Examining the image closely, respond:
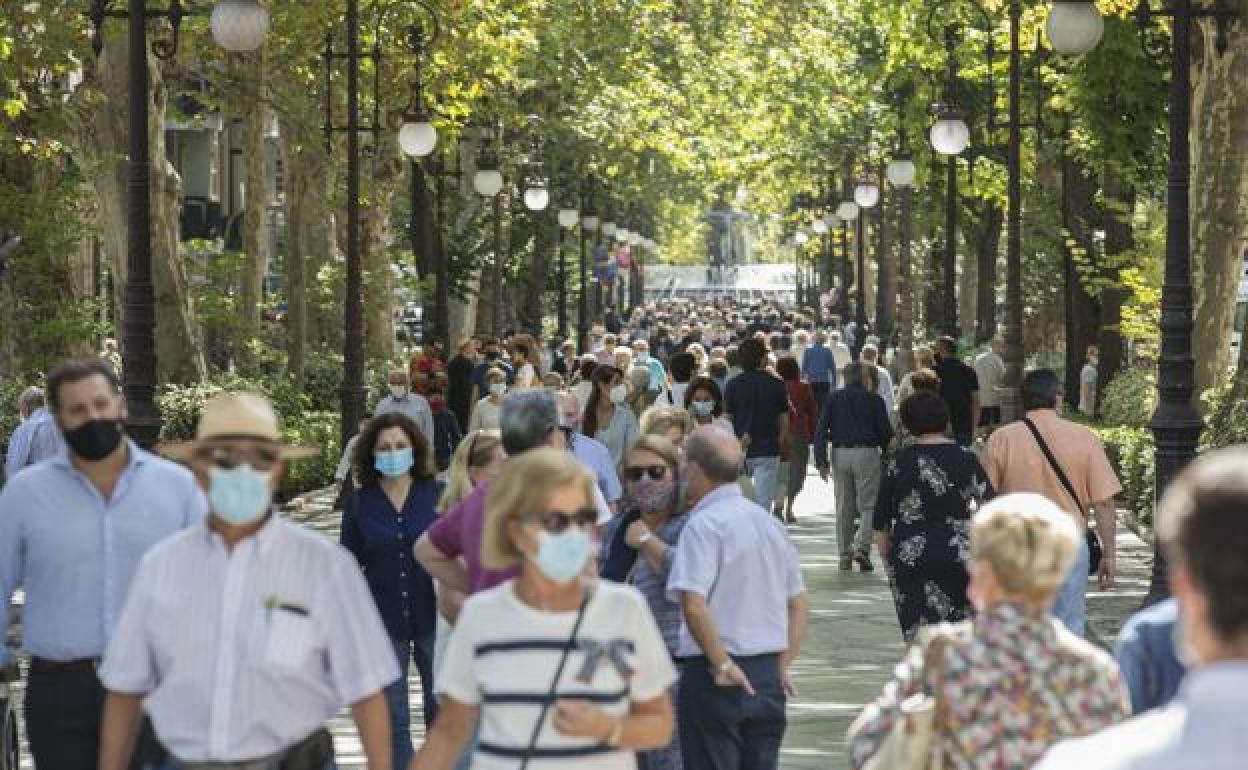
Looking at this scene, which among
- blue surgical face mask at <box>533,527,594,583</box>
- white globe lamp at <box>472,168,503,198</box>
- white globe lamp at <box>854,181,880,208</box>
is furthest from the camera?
white globe lamp at <box>854,181,880,208</box>

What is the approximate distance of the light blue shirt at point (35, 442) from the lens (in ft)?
57.8

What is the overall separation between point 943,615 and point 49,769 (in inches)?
183

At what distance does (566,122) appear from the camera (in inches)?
2243

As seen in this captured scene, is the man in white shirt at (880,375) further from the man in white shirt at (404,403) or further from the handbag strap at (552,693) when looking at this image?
the handbag strap at (552,693)

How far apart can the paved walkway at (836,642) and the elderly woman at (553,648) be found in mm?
6545

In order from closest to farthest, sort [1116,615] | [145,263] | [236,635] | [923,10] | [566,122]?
[236,635], [145,263], [1116,615], [923,10], [566,122]

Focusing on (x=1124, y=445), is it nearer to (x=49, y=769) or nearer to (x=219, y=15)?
(x=219, y=15)

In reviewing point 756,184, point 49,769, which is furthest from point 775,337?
point 756,184

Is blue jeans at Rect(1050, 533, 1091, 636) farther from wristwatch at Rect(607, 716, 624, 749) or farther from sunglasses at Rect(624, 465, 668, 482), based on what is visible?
wristwatch at Rect(607, 716, 624, 749)

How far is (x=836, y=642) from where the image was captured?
18.1 meters

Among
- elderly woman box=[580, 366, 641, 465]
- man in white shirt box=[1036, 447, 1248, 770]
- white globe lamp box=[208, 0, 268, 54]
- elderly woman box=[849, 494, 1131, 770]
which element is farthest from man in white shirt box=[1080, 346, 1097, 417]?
man in white shirt box=[1036, 447, 1248, 770]

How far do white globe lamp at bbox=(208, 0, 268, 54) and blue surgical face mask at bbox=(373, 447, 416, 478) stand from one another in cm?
1011

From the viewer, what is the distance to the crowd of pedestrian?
6465 millimetres

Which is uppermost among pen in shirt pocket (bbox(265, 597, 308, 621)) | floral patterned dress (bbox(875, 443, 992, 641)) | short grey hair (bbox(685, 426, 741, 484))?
short grey hair (bbox(685, 426, 741, 484))
